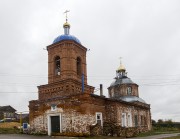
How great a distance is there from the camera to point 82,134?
1953 centimetres

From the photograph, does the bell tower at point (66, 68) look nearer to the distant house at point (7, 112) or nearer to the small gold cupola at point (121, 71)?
the small gold cupola at point (121, 71)

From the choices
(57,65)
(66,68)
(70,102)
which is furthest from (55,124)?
(57,65)

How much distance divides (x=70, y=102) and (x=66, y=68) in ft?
14.0

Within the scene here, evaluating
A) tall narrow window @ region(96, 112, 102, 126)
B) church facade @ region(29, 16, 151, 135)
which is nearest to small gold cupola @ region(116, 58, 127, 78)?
church facade @ region(29, 16, 151, 135)

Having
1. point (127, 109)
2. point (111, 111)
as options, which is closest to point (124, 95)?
point (127, 109)

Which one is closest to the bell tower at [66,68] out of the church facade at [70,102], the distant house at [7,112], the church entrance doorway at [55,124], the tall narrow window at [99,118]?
the church facade at [70,102]

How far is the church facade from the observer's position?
67.6 ft

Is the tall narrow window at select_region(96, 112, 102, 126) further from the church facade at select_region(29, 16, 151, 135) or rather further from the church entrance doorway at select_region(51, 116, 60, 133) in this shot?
the church entrance doorway at select_region(51, 116, 60, 133)

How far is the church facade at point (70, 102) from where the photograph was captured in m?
20.6

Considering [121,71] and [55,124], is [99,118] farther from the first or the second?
[121,71]

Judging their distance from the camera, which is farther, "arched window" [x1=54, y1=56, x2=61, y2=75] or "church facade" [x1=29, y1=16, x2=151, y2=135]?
"arched window" [x1=54, y1=56, x2=61, y2=75]

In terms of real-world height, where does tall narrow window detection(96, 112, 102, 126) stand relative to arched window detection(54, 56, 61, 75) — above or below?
below

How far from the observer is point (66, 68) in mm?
24094

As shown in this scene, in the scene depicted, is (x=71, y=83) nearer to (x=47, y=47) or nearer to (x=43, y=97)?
(x=43, y=97)
